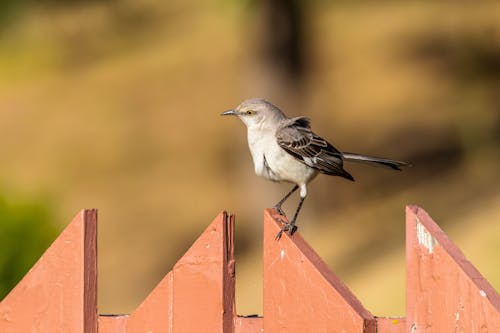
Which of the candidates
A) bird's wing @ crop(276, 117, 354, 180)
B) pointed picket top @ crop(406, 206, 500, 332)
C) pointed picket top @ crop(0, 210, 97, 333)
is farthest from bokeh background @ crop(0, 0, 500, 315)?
pointed picket top @ crop(406, 206, 500, 332)

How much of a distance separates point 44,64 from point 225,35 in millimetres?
4182

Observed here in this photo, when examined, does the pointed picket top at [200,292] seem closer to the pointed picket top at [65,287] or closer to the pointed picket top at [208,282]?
the pointed picket top at [208,282]

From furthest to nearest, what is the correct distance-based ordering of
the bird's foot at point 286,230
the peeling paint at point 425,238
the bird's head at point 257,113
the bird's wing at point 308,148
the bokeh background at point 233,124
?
the bokeh background at point 233,124 < the bird's head at point 257,113 < the bird's wing at point 308,148 < the bird's foot at point 286,230 < the peeling paint at point 425,238

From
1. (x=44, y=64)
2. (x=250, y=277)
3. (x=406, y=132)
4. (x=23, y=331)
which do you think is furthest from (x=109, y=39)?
(x=23, y=331)

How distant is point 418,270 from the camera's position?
2.99 meters

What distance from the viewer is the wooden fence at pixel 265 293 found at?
2.94 meters

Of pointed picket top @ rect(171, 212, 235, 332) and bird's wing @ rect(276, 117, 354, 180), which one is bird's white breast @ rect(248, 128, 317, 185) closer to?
bird's wing @ rect(276, 117, 354, 180)

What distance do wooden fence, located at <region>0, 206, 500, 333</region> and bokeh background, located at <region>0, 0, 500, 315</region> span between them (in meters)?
2.30

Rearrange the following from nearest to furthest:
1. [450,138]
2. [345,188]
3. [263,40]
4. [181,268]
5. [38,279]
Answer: [181,268] → [38,279] → [263,40] → [345,188] → [450,138]

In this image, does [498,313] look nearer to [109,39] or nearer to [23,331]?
[23,331]

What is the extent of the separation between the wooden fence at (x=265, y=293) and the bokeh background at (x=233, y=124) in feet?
7.53

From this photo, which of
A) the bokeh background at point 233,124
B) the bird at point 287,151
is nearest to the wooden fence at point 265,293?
the bird at point 287,151

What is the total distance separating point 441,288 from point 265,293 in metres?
0.56

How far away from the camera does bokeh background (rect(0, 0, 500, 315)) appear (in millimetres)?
13234
